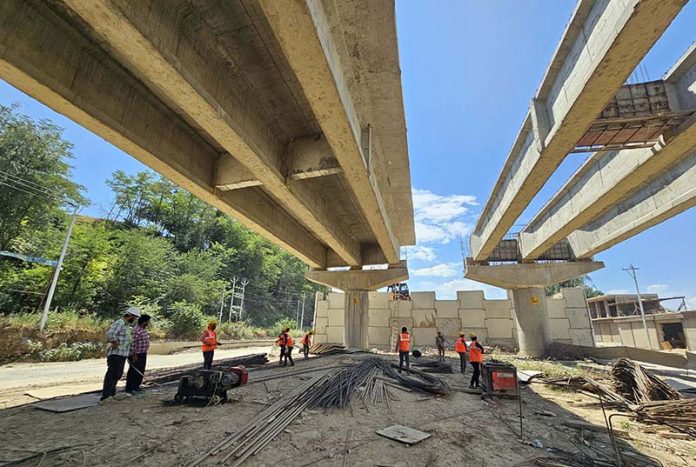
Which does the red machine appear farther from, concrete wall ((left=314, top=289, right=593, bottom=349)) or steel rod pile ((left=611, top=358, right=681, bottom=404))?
concrete wall ((left=314, top=289, right=593, bottom=349))

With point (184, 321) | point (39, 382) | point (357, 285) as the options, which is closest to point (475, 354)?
point (357, 285)

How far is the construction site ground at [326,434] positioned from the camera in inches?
152

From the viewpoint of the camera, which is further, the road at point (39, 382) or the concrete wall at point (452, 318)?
the concrete wall at point (452, 318)

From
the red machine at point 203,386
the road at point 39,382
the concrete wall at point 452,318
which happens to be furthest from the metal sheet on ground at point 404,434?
the concrete wall at point 452,318

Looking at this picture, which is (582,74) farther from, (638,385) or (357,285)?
(357,285)

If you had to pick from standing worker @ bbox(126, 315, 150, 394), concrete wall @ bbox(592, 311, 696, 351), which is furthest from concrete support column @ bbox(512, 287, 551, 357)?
concrete wall @ bbox(592, 311, 696, 351)

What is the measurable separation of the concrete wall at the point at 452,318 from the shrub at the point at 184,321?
10.5 metres

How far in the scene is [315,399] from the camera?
21.4 feet

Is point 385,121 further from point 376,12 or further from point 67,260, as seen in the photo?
point 67,260

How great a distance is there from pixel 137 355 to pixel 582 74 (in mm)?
10094

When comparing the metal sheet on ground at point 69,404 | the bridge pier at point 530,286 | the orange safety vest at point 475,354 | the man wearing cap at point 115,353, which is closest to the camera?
the metal sheet on ground at point 69,404

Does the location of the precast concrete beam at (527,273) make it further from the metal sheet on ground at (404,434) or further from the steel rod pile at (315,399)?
the metal sheet on ground at (404,434)

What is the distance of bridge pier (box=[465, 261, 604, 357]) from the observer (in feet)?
54.9

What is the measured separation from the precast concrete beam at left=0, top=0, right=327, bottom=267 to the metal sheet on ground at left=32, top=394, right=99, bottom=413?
462cm
